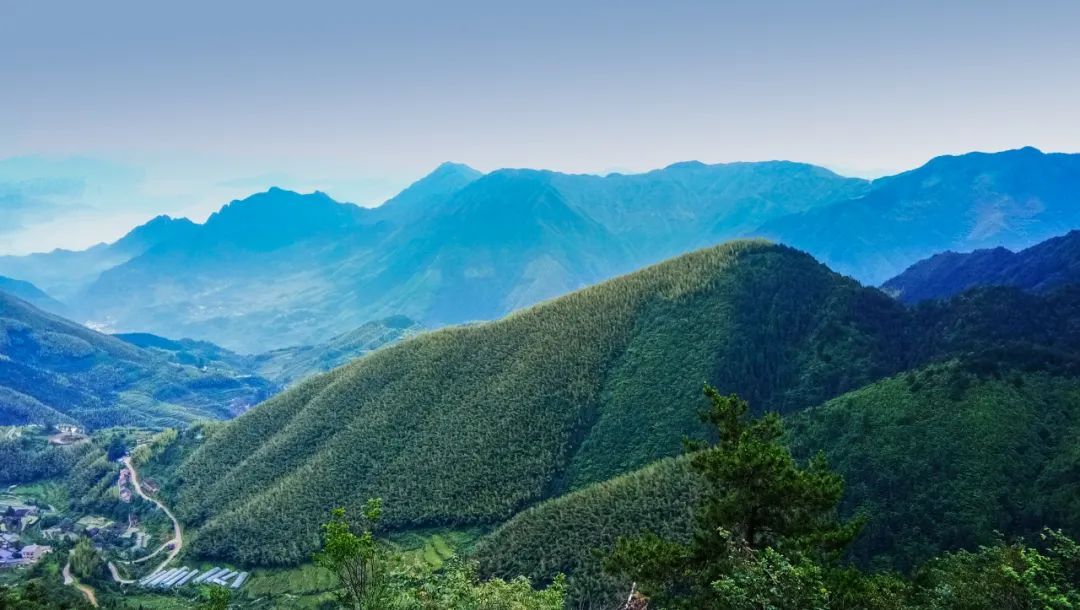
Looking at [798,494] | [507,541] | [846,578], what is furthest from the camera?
[507,541]

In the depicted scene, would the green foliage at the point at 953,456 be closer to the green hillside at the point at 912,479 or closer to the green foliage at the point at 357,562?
the green hillside at the point at 912,479

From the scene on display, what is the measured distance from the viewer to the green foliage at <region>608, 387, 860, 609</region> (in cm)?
4447

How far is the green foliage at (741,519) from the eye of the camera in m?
44.5

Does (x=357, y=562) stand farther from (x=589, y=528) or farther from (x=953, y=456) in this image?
(x=953, y=456)

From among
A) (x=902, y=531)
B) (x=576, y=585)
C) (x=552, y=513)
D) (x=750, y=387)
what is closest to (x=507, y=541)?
(x=552, y=513)

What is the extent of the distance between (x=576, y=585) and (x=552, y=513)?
24350 mm

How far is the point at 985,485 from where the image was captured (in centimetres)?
11869

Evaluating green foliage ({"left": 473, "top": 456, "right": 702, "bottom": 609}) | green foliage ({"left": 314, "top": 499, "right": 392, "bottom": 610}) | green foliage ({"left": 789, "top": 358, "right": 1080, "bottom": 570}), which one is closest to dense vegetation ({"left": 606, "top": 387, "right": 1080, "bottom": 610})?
green foliage ({"left": 314, "top": 499, "right": 392, "bottom": 610})

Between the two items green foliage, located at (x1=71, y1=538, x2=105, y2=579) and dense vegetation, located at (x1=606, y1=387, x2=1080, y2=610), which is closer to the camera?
dense vegetation, located at (x1=606, y1=387, x2=1080, y2=610)

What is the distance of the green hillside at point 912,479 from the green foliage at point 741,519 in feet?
261

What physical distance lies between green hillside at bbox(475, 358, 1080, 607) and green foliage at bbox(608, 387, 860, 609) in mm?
79485

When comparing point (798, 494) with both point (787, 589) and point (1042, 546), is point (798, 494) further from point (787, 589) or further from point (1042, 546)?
point (1042, 546)

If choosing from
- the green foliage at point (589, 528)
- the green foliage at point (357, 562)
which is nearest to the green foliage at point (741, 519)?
the green foliage at point (357, 562)

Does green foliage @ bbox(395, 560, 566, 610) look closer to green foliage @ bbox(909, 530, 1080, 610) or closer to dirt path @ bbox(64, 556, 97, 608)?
green foliage @ bbox(909, 530, 1080, 610)
